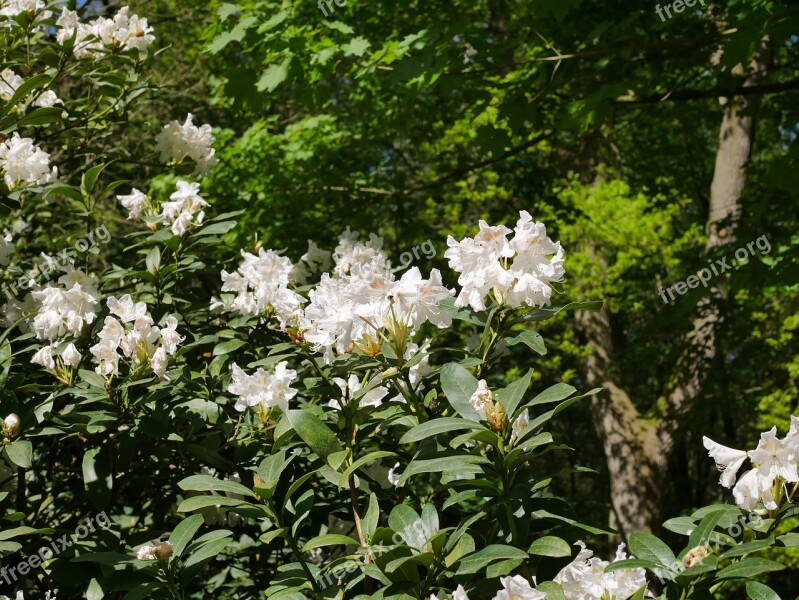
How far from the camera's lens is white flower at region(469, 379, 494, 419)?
1.66 metres

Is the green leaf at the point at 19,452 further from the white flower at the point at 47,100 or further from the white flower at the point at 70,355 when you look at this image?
the white flower at the point at 47,100

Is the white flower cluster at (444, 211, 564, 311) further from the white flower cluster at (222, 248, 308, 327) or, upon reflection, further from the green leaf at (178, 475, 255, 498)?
the white flower cluster at (222, 248, 308, 327)

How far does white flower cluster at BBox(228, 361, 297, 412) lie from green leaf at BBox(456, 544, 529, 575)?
74 centimetres

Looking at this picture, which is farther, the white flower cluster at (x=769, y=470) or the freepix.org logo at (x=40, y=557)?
the freepix.org logo at (x=40, y=557)

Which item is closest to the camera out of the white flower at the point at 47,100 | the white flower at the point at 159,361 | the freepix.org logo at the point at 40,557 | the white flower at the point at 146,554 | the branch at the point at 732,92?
the white flower at the point at 146,554

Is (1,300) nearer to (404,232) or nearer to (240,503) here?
(240,503)

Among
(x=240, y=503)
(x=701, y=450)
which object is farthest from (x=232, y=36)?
(x=701, y=450)

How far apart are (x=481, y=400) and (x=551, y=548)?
1.03 ft

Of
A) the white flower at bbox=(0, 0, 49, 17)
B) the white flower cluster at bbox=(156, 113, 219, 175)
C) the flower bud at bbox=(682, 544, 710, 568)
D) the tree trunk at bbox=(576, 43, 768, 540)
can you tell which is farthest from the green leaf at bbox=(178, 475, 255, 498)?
the tree trunk at bbox=(576, 43, 768, 540)

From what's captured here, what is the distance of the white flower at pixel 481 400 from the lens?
1660 mm

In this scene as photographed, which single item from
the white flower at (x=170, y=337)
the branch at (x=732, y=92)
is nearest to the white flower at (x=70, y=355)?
the white flower at (x=170, y=337)

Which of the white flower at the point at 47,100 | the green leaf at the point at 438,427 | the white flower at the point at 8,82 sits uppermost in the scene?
the white flower at the point at 8,82

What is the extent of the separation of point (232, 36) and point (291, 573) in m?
3.48

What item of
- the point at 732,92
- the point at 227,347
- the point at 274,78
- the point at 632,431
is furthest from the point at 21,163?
the point at 632,431
